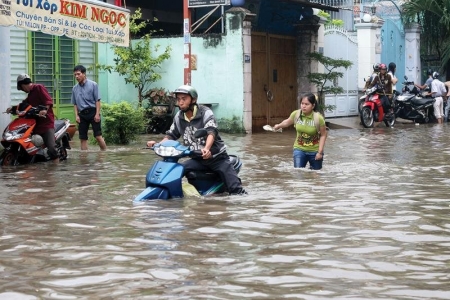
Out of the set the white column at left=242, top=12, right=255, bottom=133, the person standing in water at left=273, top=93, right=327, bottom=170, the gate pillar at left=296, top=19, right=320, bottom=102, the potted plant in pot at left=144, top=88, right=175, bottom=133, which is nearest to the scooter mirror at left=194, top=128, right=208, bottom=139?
the person standing in water at left=273, top=93, right=327, bottom=170

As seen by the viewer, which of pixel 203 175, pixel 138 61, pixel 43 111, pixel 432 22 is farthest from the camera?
pixel 432 22

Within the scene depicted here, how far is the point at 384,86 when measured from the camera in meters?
25.0

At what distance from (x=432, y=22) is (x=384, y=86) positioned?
26.6 ft

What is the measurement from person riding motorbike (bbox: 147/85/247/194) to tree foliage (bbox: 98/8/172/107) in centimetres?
1139

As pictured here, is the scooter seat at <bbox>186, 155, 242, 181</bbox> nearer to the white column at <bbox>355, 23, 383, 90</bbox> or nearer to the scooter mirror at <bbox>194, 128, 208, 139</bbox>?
the scooter mirror at <bbox>194, 128, 208, 139</bbox>

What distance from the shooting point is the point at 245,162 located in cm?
1470

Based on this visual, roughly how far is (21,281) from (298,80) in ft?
65.4

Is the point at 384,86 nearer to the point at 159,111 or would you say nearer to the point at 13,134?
the point at 159,111

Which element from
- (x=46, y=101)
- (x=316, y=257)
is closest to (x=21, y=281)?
(x=316, y=257)

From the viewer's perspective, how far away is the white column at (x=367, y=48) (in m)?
28.7

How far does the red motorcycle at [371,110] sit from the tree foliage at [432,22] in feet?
22.1

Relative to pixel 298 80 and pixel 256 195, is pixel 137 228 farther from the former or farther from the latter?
pixel 298 80

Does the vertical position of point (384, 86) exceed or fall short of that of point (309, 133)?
it exceeds it

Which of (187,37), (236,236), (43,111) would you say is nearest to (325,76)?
(187,37)
